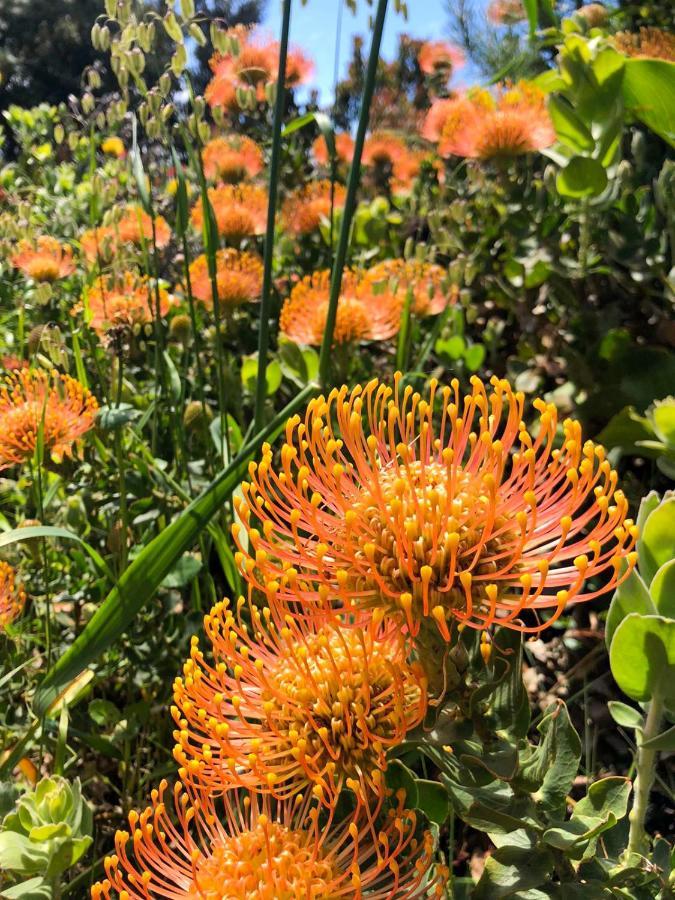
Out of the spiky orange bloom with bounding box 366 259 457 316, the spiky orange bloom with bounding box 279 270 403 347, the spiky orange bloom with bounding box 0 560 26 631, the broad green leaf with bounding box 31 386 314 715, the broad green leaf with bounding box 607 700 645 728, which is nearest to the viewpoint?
the broad green leaf with bounding box 607 700 645 728

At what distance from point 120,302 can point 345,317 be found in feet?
1.34

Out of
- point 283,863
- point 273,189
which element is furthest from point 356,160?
point 283,863

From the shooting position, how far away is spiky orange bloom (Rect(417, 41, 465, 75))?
3.01 meters

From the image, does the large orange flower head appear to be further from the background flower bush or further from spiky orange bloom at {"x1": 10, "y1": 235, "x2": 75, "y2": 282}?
spiky orange bloom at {"x1": 10, "y1": 235, "x2": 75, "y2": 282}

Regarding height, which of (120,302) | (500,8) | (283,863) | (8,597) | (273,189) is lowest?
(8,597)

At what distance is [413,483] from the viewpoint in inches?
23.3

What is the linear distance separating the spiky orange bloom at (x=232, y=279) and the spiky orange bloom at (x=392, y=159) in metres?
1.05

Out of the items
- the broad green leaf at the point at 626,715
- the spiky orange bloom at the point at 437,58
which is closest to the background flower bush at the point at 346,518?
the broad green leaf at the point at 626,715

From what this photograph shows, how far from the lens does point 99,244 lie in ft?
4.50

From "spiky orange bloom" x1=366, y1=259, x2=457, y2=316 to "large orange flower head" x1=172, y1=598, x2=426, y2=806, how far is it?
37.8 inches

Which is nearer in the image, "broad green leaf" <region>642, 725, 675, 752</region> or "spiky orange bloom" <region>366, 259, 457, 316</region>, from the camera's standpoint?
"broad green leaf" <region>642, 725, 675, 752</region>

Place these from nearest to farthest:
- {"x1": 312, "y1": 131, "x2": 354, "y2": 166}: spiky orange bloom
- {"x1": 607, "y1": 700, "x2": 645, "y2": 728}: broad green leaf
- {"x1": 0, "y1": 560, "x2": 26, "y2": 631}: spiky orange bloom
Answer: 1. {"x1": 607, "y1": 700, "x2": 645, "y2": 728}: broad green leaf
2. {"x1": 0, "y1": 560, "x2": 26, "y2": 631}: spiky orange bloom
3. {"x1": 312, "y1": 131, "x2": 354, "y2": 166}: spiky orange bloom

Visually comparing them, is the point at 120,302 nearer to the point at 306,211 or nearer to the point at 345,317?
the point at 345,317

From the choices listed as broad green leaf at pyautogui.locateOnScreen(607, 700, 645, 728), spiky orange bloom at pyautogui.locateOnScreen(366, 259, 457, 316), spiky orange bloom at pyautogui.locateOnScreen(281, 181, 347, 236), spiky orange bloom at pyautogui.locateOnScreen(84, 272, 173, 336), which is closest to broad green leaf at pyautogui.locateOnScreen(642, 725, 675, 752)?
broad green leaf at pyautogui.locateOnScreen(607, 700, 645, 728)
